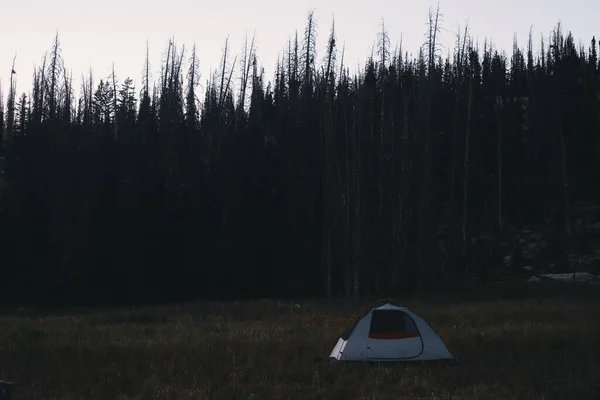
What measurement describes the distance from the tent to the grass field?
0.48 m

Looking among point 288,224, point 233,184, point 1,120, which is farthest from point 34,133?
point 1,120

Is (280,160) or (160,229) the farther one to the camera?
(280,160)

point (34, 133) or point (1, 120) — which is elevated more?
point (1, 120)

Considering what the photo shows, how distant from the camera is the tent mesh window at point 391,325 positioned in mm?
15117

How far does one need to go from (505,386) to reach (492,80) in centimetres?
5415

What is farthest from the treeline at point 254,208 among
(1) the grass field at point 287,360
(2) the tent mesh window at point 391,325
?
(2) the tent mesh window at point 391,325

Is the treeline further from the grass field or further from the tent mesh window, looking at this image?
the tent mesh window

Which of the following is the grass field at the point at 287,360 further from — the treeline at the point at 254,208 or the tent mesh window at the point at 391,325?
the treeline at the point at 254,208

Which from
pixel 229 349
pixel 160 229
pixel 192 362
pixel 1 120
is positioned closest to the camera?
pixel 192 362

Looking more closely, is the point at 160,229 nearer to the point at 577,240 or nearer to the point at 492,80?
the point at 577,240

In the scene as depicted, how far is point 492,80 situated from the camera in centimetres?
6191

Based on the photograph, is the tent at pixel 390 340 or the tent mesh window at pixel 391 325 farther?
the tent mesh window at pixel 391 325

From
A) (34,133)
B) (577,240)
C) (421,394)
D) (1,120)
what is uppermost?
(1,120)

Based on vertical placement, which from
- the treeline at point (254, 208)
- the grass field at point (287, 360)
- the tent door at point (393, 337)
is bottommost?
the grass field at point (287, 360)
